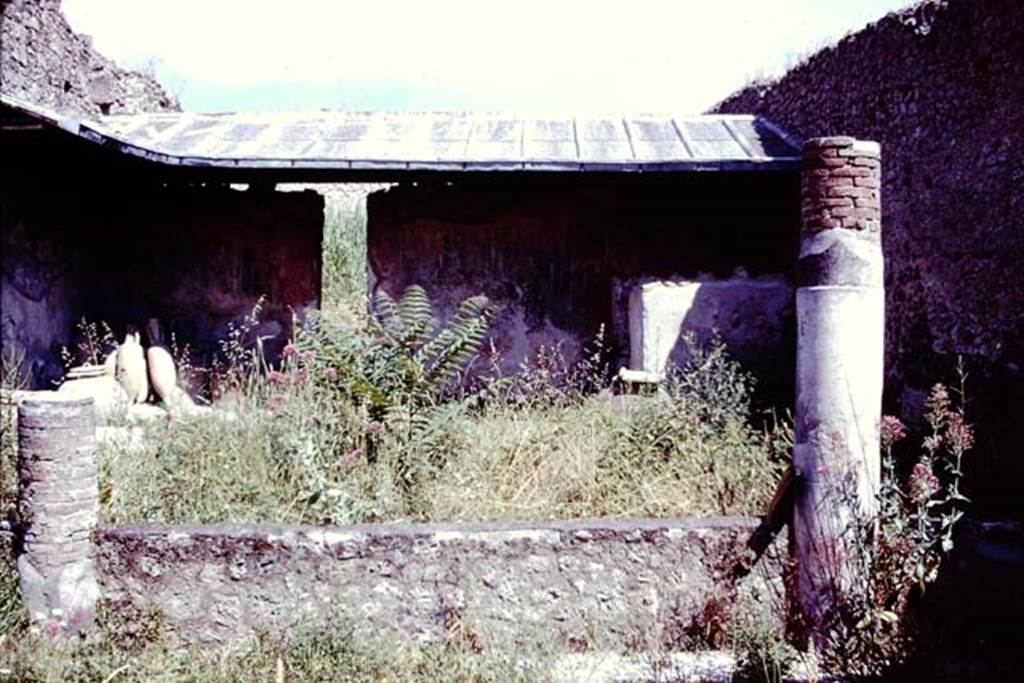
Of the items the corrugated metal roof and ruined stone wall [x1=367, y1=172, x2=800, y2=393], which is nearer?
the corrugated metal roof

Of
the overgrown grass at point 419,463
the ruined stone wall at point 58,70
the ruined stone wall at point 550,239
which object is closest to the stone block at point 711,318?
the ruined stone wall at point 550,239

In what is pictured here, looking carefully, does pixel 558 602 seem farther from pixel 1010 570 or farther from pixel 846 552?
pixel 1010 570

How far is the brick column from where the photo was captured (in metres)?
3.72

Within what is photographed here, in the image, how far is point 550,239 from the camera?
7.43 m

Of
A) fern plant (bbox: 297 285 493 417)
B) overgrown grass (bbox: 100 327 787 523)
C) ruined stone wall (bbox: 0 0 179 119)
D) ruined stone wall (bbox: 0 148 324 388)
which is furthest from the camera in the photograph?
ruined stone wall (bbox: 0 148 324 388)

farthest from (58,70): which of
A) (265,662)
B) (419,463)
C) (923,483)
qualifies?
(923,483)

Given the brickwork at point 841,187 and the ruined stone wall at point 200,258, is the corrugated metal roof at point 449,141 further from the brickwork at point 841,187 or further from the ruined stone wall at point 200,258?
the brickwork at point 841,187

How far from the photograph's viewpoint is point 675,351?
6586 millimetres

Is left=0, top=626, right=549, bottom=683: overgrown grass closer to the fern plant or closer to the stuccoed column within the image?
the stuccoed column

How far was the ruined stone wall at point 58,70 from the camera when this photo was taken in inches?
255

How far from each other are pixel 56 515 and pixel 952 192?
5.51 metres

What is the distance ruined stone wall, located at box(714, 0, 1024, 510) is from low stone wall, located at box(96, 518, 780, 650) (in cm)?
219

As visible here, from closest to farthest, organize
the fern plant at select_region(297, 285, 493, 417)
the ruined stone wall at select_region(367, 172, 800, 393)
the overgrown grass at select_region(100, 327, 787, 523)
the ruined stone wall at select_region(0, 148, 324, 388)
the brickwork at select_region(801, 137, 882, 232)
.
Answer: the brickwork at select_region(801, 137, 882, 232)
the overgrown grass at select_region(100, 327, 787, 523)
the fern plant at select_region(297, 285, 493, 417)
the ruined stone wall at select_region(367, 172, 800, 393)
the ruined stone wall at select_region(0, 148, 324, 388)

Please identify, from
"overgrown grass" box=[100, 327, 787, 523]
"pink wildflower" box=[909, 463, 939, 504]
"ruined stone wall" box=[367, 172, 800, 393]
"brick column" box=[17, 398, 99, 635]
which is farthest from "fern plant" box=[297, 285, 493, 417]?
"pink wildflower" box=[909, 463, 939, 504]
